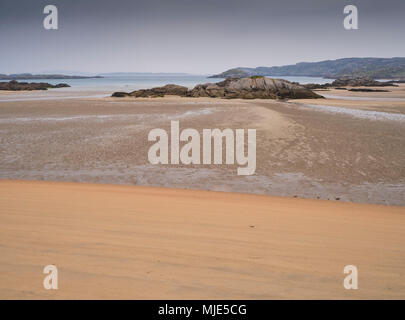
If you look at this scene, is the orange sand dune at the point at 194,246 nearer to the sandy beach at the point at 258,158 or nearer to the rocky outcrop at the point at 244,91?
the sandy beach at the point at 258,158

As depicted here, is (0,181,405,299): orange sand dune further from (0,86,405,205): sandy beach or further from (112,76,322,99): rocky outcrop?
(112,76,322,99): rocky outcrop

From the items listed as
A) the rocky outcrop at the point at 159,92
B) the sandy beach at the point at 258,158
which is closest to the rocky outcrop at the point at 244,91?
the rocky outcrop at the point at 159,92

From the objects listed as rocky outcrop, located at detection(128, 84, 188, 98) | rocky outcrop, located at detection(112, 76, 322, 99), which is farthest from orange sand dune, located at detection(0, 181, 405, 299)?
rocky outcrop, located at detection(128, 84, 188, 98)

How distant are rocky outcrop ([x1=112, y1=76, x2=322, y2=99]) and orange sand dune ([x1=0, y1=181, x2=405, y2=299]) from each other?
34185 mm

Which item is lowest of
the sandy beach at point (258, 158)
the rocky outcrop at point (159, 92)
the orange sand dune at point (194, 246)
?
the orange sand dune at point (194, 246)

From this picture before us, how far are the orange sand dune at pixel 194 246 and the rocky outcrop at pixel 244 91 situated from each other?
34185 millimetres

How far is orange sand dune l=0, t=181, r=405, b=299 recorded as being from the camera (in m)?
3.40

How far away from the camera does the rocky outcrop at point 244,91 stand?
4009 cm

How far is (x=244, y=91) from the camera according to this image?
4400cm

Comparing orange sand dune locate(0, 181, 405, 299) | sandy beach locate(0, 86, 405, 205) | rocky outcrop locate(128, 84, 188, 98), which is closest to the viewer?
orange sand dune locate(0, 181, 405, 299)

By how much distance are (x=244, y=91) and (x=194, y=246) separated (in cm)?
4145

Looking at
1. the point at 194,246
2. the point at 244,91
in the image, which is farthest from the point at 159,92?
the point at 194,246
